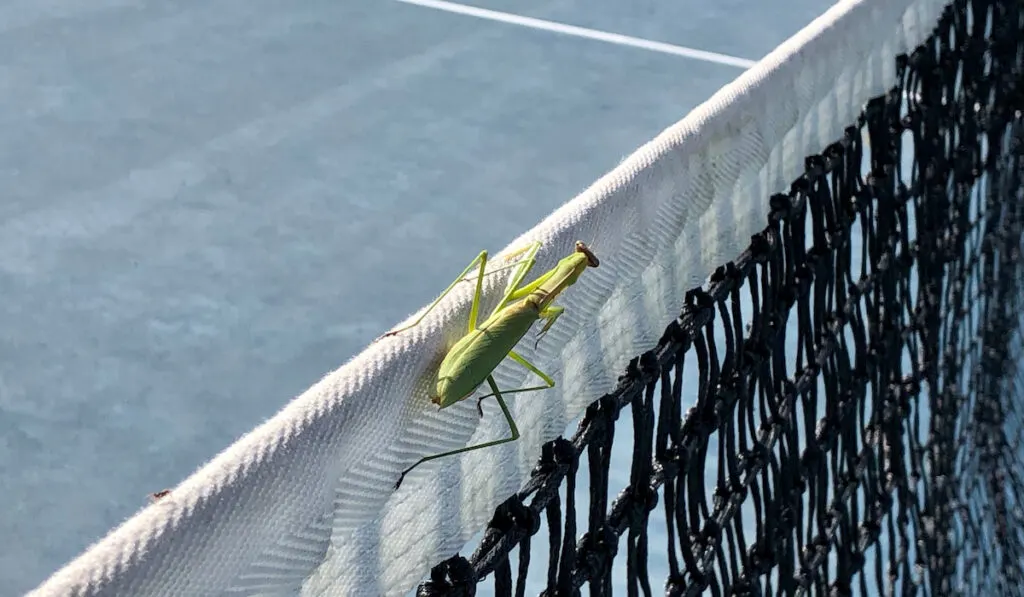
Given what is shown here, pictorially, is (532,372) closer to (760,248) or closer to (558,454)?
(558,454)

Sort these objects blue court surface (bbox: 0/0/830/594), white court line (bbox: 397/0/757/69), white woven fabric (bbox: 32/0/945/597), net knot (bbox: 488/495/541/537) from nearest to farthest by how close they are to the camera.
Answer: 1. white woven fabric (bbox: 32/0/945/597)
2. net knot (bbox: 488/495/541/537)
3. blue court surface (bbox: 0/0/830/594)
4. white court line (bbox: 397/0/757/69)

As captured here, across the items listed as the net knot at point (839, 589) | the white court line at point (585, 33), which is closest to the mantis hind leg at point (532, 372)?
the net knot at point (839, 589)

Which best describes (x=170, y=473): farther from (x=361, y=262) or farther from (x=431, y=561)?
(x=431, y=561)

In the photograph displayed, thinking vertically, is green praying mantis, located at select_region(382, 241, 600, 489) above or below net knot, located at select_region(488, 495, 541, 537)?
above

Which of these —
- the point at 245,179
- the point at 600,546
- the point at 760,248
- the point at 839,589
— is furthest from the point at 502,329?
the point at 245,179

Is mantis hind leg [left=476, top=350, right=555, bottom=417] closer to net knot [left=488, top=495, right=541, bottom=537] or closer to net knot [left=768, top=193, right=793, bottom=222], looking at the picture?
net knot [left=488, top=495, right=541, bottom=537]

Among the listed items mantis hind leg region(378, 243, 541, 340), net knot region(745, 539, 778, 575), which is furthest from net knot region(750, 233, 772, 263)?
mantis hind leg region(378, 243, 541, 340)
